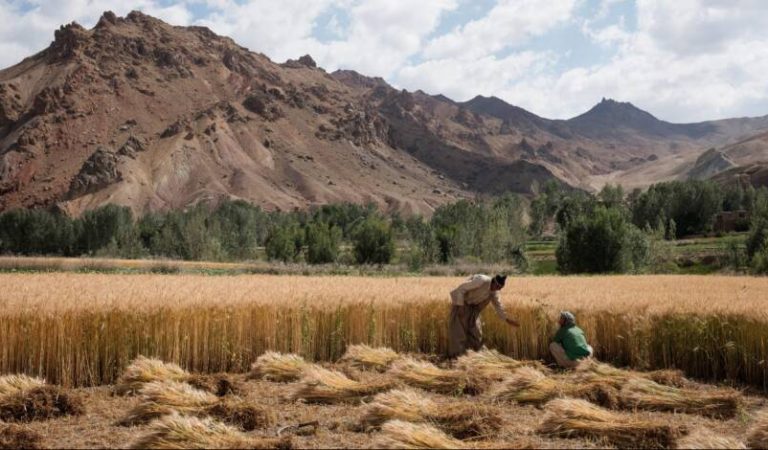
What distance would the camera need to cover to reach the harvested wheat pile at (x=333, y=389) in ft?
36.4

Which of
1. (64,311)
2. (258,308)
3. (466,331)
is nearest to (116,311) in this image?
(64,311)

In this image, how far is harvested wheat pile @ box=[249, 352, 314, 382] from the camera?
12.8m

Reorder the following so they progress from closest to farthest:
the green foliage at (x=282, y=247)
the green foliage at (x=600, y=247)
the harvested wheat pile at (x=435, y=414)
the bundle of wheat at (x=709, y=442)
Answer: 1. the bundle of wheat at (x=709, y=442)
2. the harvested wheat pile at (x=435, y=414)
3. the green foliage at (x=600, y=247)
4. the green foliage at (x=282, y=247)

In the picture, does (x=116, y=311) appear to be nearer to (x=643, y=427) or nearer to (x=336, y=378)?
(x=336, y=378)

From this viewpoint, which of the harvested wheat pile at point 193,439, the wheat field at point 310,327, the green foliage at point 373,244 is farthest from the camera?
the green foliage at point 373,244

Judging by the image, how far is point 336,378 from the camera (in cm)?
1159

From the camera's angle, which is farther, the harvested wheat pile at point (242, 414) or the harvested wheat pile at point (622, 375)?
the harvested wheat pile at point (622, 375)

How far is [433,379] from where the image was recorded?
39.6 feet

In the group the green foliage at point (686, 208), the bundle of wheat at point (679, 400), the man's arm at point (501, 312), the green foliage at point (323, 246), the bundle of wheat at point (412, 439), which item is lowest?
the bundle of wheat at point (679, 400)

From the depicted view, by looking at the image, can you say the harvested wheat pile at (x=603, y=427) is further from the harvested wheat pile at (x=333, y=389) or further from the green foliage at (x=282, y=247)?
the green foliage at (x=282, y=247)

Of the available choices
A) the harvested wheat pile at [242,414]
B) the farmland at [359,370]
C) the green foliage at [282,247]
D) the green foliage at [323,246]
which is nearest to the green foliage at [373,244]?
the green foliage at [323,246]

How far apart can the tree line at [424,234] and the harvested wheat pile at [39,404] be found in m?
58.3

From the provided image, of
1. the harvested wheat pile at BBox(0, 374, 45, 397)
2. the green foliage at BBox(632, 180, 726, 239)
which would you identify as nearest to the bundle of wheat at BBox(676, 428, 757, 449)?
the harvested wheat pile at BBox(0, 374, 45, 397)

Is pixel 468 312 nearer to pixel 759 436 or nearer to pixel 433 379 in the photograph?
pixel 433 379
